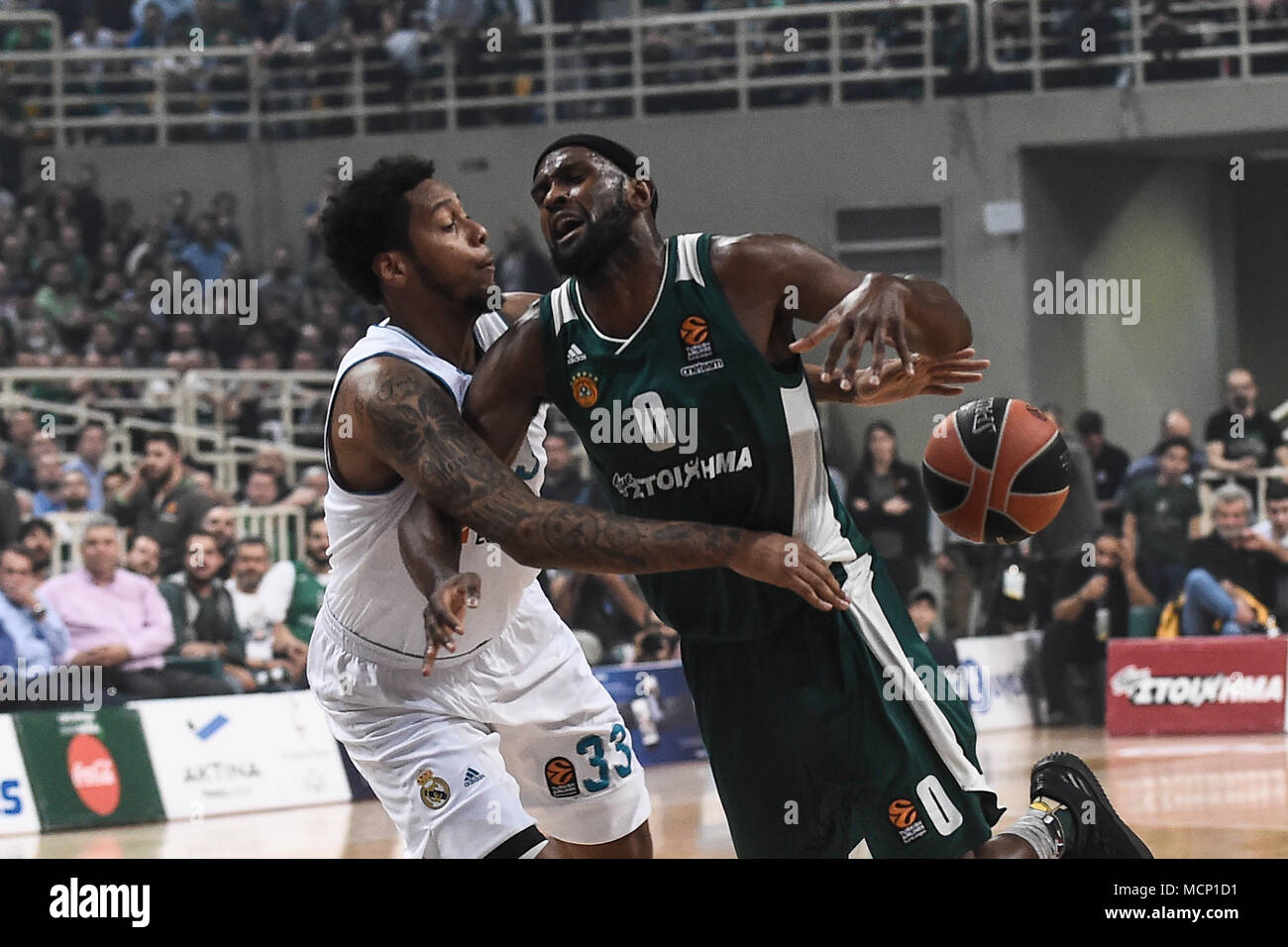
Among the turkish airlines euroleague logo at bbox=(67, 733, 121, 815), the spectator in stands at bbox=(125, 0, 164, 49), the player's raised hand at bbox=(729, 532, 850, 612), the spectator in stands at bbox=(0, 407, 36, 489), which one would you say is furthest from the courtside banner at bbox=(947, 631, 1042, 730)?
the spectator in stands at bbox=(125, 0, 164, 49)

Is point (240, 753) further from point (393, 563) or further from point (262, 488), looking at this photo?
point (393, 563)

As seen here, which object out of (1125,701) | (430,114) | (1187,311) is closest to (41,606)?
(1125,701)

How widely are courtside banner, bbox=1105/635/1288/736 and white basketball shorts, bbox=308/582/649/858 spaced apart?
6.57 m

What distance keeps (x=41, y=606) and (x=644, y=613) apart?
132 inches

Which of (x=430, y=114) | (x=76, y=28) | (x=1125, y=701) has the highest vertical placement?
(x=76, y=28)

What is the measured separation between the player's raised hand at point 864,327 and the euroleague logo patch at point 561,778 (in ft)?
4.56

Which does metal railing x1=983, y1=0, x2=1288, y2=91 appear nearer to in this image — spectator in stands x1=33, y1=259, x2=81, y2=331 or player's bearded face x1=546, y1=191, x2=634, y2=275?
spectator in stands x1=33, y1=259, x2=81, y2=331

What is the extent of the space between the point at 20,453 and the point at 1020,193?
7.75 metres

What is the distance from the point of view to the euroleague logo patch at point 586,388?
4.14 m

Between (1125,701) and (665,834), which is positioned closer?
(665,834)

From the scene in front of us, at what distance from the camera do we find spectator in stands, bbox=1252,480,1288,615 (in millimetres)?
10586

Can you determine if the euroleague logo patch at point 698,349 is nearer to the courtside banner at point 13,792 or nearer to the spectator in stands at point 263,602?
the courtside banner at point 13,792
